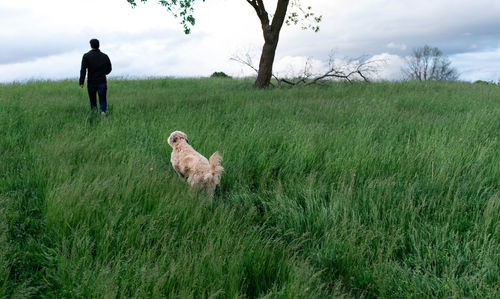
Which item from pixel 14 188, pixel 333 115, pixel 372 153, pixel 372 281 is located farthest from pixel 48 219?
pixel 333 115

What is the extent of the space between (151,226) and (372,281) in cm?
194

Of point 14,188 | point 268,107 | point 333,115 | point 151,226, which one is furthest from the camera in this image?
point 268,107

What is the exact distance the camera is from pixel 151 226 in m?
3.07

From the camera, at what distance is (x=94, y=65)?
32.7 ft

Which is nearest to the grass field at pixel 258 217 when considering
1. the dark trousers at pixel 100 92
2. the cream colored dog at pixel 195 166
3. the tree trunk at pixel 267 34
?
the cream colored dog at pixel 195 166

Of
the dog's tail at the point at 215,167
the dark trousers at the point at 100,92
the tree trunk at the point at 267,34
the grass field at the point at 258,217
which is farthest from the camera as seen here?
the tree trunk at the point at 267,34

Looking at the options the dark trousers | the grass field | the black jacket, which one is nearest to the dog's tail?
the grass field

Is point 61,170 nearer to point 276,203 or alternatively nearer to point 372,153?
point 276,203

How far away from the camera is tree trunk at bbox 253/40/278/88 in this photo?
16.0 metres

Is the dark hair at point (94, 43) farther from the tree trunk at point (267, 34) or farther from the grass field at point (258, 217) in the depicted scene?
the tree trunk at point (267, 34)

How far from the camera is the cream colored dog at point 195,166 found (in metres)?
3.90

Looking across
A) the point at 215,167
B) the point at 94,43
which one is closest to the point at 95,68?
the point at 94,43

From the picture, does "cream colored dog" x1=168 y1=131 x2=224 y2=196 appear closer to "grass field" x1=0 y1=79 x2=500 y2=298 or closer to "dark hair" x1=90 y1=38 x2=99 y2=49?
"grass field" x1=0 y1=79 x2=500 y2=298

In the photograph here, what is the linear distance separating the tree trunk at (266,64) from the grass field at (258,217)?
32.1 feet
